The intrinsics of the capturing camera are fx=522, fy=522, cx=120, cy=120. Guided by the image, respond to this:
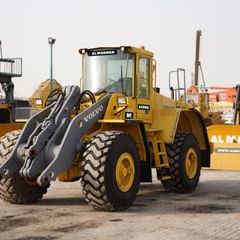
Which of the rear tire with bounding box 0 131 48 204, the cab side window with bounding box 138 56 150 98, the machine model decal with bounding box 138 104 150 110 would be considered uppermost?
the cab side window with bounding box 138 56 150 98

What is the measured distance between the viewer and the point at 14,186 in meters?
8.54

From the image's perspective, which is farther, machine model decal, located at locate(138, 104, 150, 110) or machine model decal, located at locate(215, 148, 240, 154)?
machine model decal, located at locate(215, 148, 240, 154)

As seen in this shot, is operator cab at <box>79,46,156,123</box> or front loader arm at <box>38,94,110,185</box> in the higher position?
operator cab at <box>79,46,156,123</box>

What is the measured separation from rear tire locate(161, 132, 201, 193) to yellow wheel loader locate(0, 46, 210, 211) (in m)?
0.02

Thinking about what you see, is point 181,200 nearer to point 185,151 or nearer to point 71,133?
point 185,151

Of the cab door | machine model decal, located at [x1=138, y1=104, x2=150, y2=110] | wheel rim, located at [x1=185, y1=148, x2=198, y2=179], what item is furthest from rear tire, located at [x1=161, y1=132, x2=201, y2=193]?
machine model decal, located at [x1=138, y1=104, x2=150, y2=110]

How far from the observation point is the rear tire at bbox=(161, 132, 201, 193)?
10.0 m

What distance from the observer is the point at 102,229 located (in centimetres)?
677

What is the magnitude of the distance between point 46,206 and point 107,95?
2.12 metres

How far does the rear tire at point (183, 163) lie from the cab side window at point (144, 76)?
1.18 meters

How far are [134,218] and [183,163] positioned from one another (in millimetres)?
2800

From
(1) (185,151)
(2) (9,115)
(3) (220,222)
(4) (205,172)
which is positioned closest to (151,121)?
(1) (185,151)

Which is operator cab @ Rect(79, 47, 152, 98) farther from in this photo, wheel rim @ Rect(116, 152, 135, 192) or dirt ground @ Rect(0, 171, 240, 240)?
dirt ground @ Rect(0, 171, 240, 240)

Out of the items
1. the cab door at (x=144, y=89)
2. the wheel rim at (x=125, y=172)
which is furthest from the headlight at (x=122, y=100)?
the wheel rim at (x=125, y=172)
